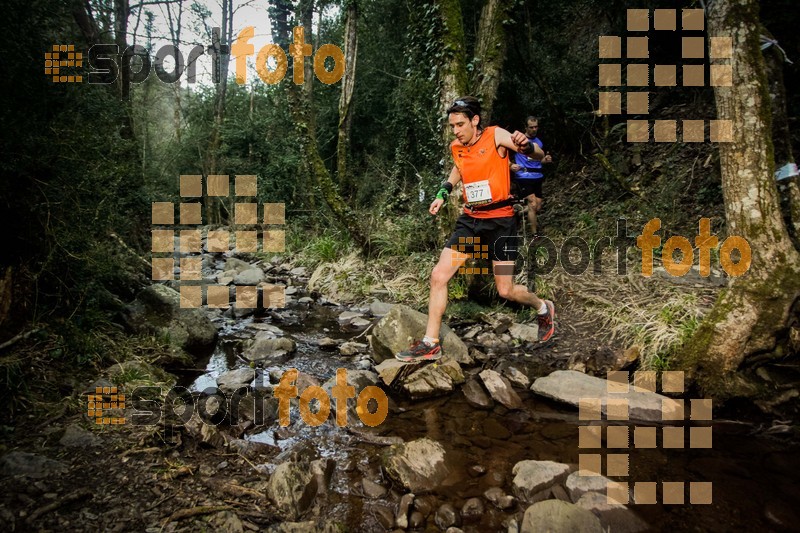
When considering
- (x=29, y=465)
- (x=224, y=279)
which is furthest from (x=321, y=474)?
(x=224, y=279)

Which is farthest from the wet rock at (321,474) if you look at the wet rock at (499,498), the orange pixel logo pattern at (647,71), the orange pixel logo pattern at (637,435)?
the orange pixel logo pattern at (647,71)

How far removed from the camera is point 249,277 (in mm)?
7805

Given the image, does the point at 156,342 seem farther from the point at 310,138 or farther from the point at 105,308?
the point at 310,138

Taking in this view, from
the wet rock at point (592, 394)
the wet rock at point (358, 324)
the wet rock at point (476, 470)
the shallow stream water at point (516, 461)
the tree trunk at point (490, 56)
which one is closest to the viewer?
the shallow stream water at point (516, 461)

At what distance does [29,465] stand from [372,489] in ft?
5.94

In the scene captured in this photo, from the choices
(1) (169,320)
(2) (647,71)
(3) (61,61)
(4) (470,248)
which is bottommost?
(1) (169,320)

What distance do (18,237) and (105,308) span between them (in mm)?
1215

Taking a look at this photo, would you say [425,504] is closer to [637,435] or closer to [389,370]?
[389,370]

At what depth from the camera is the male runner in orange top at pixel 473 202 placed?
3695 mm

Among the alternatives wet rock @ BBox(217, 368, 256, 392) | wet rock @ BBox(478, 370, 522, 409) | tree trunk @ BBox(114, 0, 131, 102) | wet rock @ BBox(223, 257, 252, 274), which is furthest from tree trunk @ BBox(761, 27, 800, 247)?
tree trunk @ BBox(114, 0, 131, 102)

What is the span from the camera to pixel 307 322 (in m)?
5.73

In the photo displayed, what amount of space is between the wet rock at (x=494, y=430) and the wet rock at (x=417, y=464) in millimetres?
494

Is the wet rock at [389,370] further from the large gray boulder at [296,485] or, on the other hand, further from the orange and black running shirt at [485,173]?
the orange and black running shirt at [485,173]

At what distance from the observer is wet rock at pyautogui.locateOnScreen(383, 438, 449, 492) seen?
94.0 inches
